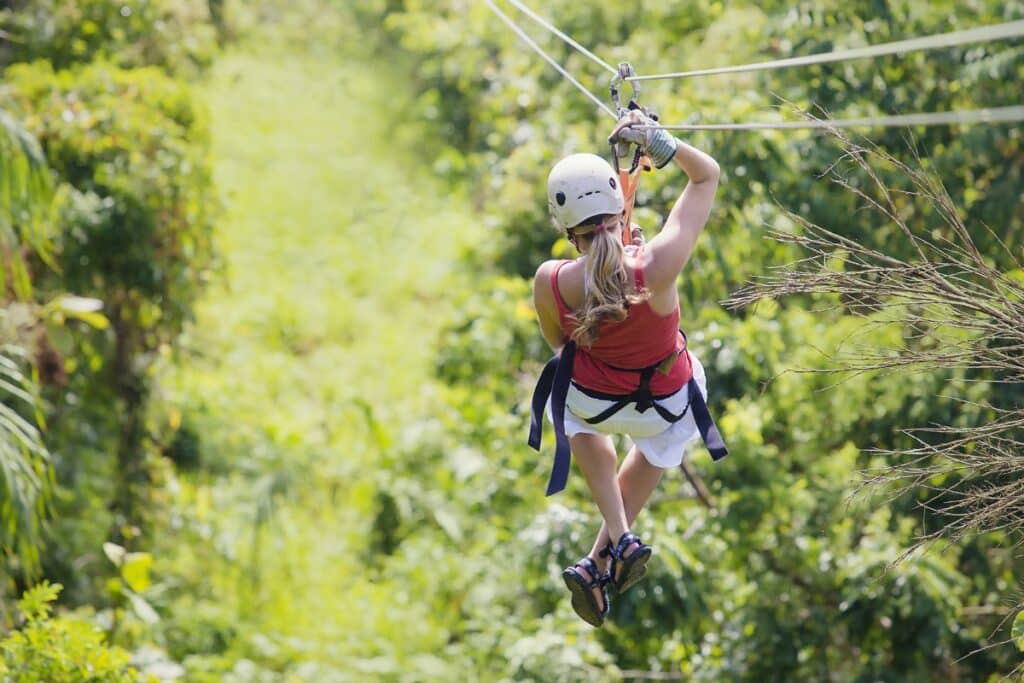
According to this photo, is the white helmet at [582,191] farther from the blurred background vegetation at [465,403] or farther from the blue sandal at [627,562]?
the blurred background vegetation at [465,403]

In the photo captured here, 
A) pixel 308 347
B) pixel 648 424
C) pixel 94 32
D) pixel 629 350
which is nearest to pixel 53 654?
pixel 648 424

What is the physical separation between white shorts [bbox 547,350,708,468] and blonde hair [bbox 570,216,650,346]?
34 cm

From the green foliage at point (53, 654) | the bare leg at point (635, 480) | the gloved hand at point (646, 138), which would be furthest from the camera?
the green foliage at point (53, 654)

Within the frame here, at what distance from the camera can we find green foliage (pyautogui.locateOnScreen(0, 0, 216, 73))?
27.3ft

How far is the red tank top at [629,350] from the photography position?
10.9 ft

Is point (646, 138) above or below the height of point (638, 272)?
above

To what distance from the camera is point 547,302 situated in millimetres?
3387

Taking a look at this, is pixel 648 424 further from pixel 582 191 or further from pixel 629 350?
pixel 582 191

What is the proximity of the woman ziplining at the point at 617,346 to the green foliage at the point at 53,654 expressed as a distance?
2.34 meters

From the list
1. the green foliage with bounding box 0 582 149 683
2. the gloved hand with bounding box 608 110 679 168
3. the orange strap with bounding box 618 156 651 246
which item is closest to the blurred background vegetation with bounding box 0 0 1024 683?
the green foliage with bounding box 0 582 149 683

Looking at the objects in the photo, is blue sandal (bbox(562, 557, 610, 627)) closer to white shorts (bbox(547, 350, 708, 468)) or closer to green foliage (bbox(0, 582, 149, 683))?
white shorts (bbox(547, 350, 708, 468))

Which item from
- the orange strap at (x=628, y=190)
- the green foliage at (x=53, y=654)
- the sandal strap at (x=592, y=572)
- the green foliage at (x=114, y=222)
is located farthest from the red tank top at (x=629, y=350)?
the green foliage at (x=114, y=222)

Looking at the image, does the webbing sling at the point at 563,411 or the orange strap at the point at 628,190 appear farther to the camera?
the webbing sling at the point at 563,411

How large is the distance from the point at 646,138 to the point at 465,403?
4283mm
